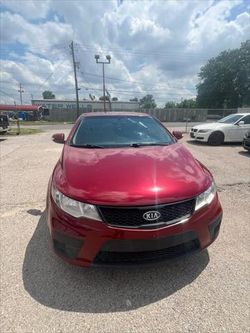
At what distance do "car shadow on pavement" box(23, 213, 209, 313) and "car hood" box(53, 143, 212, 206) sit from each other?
23.2 inches

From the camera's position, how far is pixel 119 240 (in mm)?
2072

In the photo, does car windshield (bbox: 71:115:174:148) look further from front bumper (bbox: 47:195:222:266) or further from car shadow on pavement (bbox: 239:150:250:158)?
car shadow on pavement (bbox: 239:150:250:158)

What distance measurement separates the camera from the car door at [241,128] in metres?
11.2

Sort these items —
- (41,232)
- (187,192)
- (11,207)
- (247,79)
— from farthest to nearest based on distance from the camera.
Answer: (247,79) < (11,207) < (41,232) < (187,192)

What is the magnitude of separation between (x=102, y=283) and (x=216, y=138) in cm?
995

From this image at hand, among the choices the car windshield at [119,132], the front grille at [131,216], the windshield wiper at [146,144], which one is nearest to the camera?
the front grille at [131,216]

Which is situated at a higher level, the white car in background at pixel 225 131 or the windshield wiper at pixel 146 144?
the windshield wiper at pixel 146 144

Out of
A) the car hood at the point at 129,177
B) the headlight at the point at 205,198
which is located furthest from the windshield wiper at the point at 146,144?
the headlight at the point at 205,198

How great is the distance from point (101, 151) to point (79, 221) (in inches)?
45.1

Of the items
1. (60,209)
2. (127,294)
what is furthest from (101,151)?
(127,294)

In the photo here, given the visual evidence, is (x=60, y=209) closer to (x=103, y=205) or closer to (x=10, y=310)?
(x=103, y=205)

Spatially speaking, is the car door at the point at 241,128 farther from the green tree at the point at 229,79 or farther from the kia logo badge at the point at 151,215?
the green tree at the point at 229,79

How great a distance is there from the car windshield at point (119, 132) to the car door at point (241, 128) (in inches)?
325

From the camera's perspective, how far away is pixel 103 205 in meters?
2.11
